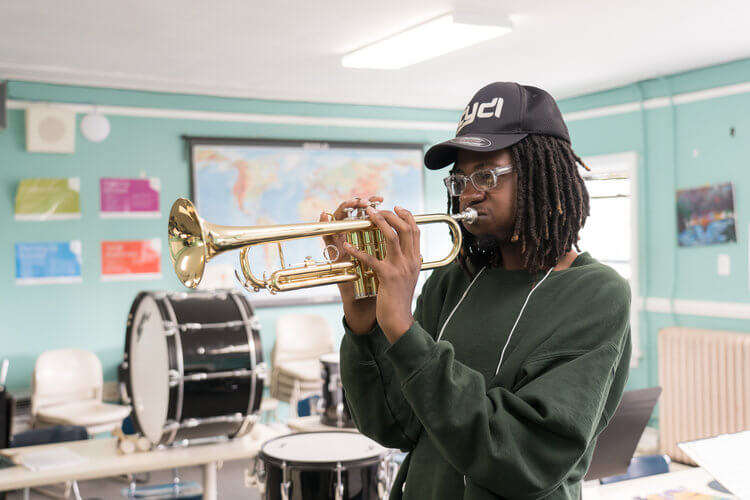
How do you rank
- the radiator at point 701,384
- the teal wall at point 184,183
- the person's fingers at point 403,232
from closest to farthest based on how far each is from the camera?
the person's fingers at point 403,232 < the radiator at point 701,384 < the teal wall at point 184,183

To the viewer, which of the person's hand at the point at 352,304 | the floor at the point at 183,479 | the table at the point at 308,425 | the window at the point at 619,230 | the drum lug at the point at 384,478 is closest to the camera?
the person's hand at the point at 352,304

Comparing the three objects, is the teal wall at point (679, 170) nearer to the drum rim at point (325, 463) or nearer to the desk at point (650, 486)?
the desk at point (650, 486)

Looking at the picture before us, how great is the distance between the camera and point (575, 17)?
3756mm

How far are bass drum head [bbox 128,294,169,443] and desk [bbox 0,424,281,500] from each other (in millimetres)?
103

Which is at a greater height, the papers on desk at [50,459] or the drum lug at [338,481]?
the drum lug at [338,481]

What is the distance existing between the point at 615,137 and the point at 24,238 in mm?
4338

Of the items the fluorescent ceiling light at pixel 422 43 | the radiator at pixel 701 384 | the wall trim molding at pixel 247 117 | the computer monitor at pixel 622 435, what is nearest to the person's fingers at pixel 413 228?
the computer monitor at pixel 622 435

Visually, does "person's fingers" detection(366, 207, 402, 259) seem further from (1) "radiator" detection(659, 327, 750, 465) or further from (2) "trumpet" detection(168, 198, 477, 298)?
(1) "radiator" detection(659, 327, 750, 465)

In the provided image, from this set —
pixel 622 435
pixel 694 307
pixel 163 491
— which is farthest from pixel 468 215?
pixel 694 307

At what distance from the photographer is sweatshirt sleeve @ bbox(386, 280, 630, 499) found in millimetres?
1029

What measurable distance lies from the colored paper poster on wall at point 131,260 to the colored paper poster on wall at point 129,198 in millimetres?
205

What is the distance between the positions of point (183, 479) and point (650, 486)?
333 centimetres

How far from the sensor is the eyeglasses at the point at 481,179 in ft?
3.98

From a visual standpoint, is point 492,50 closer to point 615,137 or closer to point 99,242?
point 615,137
